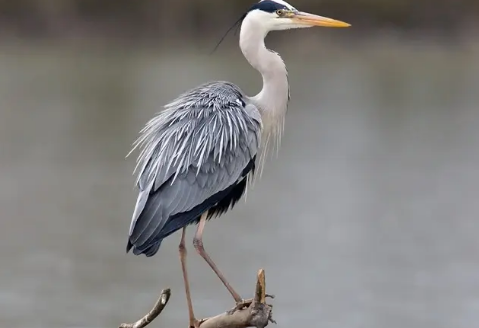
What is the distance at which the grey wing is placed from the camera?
19.2 ft

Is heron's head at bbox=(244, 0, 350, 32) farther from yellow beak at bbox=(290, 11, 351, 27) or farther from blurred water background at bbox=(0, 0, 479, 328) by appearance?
blurred water background at bbox=(0, 0, 479, 328)

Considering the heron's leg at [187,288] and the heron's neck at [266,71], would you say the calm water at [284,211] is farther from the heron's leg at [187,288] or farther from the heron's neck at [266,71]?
the heron's leg at [187,288]

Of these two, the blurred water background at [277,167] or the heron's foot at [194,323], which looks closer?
the heron's foot at [194,323]

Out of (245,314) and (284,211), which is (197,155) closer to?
(245,314)

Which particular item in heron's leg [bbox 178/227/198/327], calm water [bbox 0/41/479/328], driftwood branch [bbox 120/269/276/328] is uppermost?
calm water [bbox 0/41/479/328]

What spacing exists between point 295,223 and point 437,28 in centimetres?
1544

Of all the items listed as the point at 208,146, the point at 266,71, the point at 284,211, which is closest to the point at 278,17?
the point at 266,71

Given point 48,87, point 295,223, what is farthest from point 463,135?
point 48,87

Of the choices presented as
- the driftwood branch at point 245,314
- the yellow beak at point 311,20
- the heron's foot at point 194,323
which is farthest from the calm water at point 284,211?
the driftwood branch at point 245,314

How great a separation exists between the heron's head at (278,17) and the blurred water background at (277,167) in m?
4.12

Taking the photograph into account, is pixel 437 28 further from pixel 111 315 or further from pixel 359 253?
pixel 111 315

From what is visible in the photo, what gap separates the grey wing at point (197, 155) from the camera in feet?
19.2

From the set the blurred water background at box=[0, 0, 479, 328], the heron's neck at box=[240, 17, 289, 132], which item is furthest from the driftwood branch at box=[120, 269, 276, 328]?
the blurred water background at box=[0, 0, 479, 328]

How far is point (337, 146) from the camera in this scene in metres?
17.6
